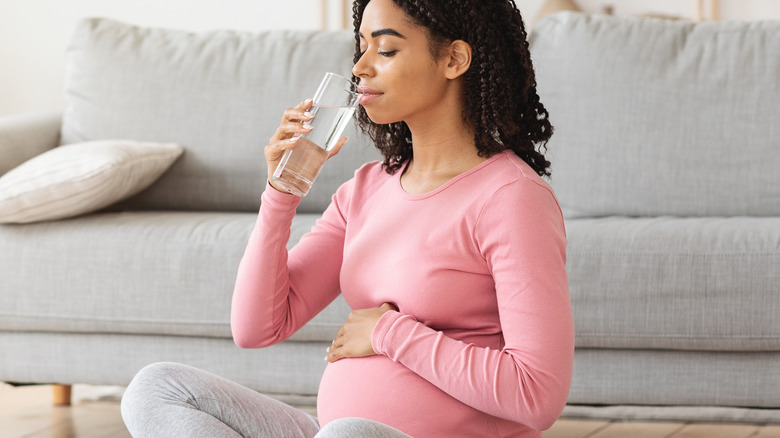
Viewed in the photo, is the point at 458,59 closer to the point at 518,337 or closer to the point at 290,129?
the point at 290,129

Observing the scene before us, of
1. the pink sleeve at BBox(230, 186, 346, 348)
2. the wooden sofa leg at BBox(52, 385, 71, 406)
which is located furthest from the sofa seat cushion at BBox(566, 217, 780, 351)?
the wooden sofa leg at BBox(52, 385, 71, 406)

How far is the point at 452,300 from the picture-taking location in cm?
102

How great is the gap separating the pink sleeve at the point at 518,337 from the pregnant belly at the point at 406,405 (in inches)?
1.1

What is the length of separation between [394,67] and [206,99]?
1.42 metres

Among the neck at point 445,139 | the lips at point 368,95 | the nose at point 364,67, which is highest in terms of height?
the nose at point 364,67

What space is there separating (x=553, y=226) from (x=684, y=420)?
1.12m

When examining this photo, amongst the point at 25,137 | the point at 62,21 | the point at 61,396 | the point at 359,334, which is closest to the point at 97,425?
the point at 61,396

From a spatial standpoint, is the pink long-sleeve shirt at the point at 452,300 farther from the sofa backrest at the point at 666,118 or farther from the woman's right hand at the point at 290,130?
the sofa backrest at the point at 666,118

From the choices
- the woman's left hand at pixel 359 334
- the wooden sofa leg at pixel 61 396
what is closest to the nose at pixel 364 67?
the woman's left hand at pixel 359 334

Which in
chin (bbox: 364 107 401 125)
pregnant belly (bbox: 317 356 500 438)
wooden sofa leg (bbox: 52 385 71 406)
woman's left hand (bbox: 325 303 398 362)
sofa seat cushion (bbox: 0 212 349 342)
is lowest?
wooden sofa leg (bbox: 52 385 71 406)

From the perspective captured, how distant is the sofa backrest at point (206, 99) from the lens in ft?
7.63

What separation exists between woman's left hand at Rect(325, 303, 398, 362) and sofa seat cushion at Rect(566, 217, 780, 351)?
2.39 ft

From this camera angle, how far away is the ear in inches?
41.6

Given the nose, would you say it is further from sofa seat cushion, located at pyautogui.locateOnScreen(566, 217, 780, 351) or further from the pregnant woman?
sofa seat cushion, located at pyautogui.locateOnScreen(566, 217, 780, 351)
